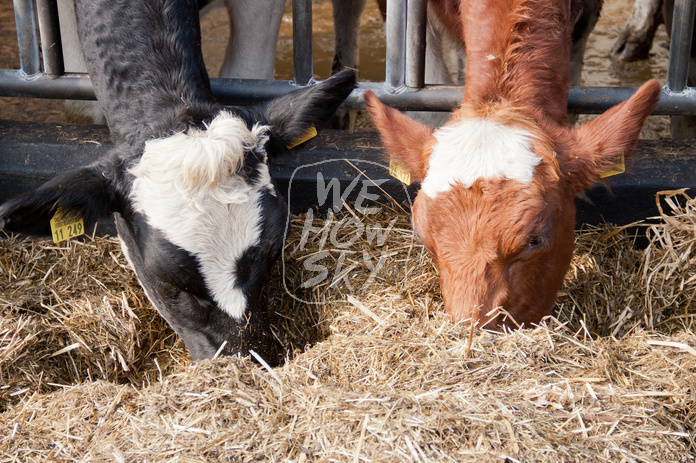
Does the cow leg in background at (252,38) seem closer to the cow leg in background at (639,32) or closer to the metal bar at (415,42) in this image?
the metal bar at (415,42)

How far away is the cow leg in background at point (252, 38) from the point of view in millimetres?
4027

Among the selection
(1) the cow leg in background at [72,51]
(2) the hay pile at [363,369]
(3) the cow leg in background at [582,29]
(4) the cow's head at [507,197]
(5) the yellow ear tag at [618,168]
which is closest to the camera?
(2) the hay pile at [363,369]

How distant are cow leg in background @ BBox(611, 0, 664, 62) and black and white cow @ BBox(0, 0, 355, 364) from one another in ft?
18.1

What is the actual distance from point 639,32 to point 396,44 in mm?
4845

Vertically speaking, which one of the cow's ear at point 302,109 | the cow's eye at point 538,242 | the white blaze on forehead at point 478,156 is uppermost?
the cow's ear at point 302,109

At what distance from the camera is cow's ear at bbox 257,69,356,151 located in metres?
2.96

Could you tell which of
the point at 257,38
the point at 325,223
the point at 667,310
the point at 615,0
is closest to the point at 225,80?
the point at 257,38

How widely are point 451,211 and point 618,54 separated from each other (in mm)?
6103

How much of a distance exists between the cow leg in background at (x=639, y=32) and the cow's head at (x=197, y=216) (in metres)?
5.95

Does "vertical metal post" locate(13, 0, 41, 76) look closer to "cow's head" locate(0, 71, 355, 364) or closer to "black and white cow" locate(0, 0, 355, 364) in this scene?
"black and white cow" locate(0, 0, 355, 364)

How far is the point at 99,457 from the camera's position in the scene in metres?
1.99

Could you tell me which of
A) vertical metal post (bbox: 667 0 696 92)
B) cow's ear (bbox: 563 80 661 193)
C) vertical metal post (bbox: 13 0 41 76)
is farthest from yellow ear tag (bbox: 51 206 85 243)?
vertical metal post (bbox: 667 0 696 92)

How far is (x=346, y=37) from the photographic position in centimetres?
546

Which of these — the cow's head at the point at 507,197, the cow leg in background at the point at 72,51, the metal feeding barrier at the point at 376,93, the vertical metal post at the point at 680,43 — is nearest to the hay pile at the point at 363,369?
the cow's head at the point at 507,197
